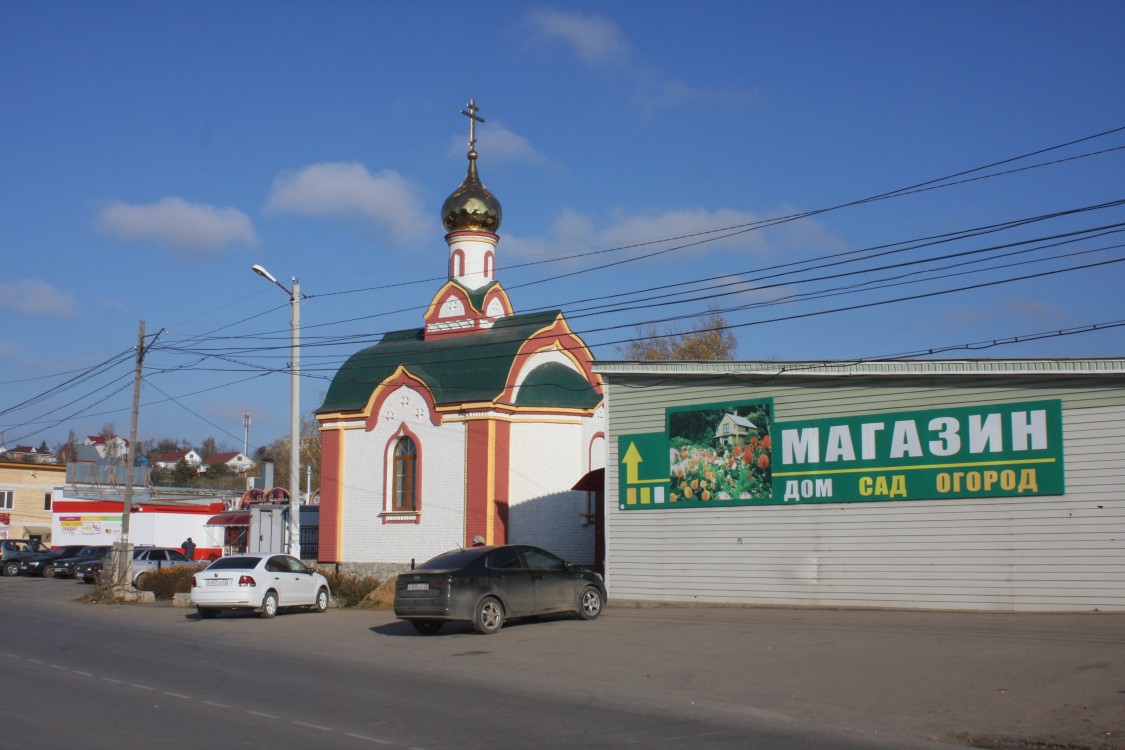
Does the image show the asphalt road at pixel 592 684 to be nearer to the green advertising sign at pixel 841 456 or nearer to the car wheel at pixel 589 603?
the car wheel at pixel 589 603

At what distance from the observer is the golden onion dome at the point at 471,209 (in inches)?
1396

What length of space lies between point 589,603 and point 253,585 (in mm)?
7689

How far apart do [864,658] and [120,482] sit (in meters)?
56.2

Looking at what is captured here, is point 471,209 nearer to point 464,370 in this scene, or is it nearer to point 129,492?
point 464,370

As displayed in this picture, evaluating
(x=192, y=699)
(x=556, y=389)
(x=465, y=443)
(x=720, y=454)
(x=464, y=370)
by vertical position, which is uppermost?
(x=464, y=370)

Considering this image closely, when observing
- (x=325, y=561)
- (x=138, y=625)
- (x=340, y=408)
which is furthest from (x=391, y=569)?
(x=138, y=625)

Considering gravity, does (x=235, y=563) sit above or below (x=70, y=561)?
above

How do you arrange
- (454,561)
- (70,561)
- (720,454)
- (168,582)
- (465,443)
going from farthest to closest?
(70,561), (465,443), (168,582), (720,454), (454,561)

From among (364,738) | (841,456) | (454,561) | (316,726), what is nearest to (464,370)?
(454,561)

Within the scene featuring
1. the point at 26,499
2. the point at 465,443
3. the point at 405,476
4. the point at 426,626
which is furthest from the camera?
the point at 26,499

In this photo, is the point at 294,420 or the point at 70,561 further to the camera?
the point at 70,561

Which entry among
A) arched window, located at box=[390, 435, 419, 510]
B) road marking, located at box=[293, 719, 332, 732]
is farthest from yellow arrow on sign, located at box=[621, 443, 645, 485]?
road marking, located at box=[293, 719, 332, 732]

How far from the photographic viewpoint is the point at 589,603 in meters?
20.2

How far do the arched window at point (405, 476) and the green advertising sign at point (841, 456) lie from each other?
382 inches
